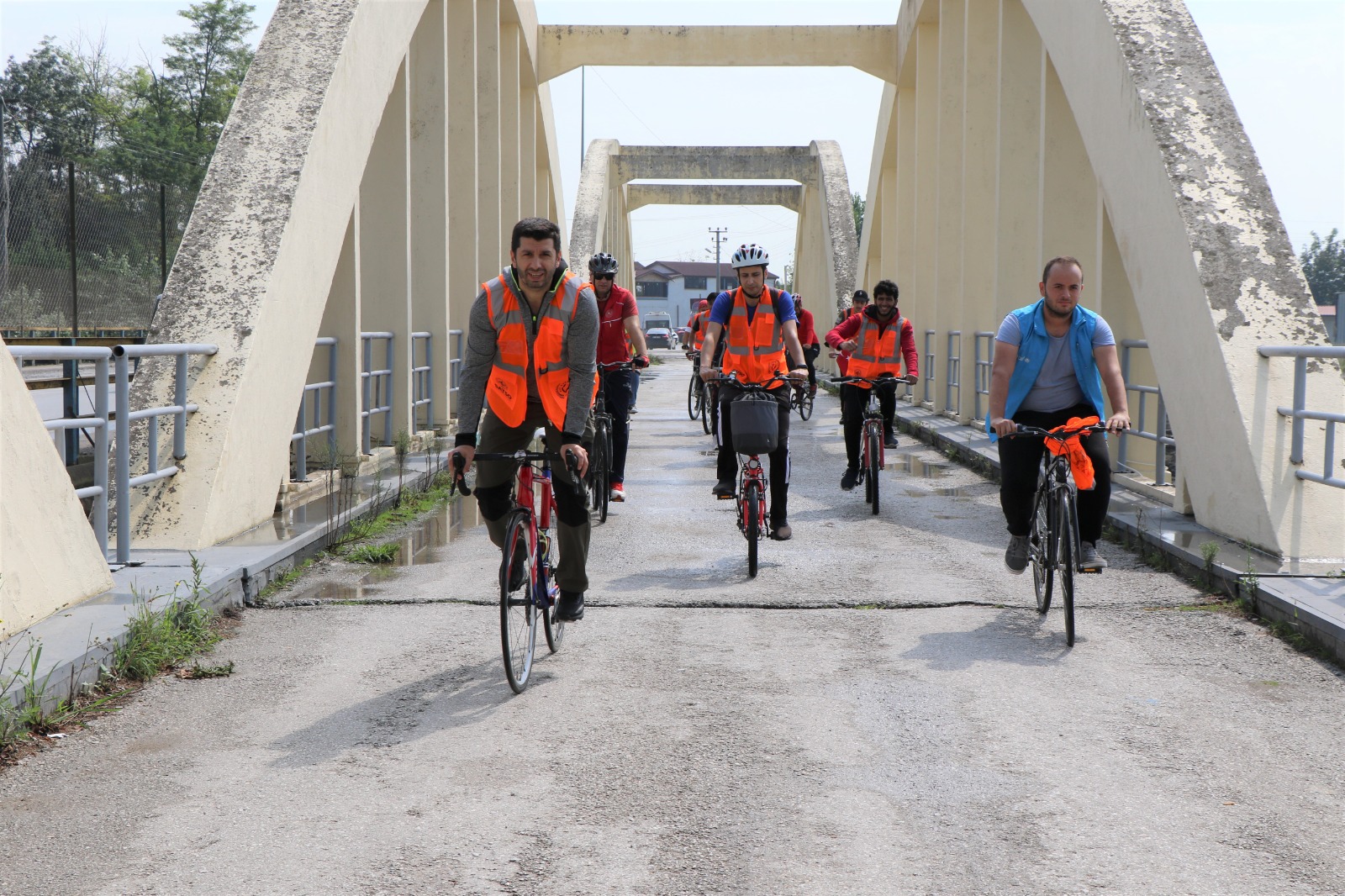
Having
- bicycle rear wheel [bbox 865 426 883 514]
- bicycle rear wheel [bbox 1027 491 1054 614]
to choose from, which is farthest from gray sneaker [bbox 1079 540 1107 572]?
bicycle rear wheel [bbox 865 426 883 514]

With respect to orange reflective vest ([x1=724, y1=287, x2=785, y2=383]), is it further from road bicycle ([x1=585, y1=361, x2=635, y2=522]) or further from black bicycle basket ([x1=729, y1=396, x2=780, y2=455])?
road bicycle ([x1=585, y1=361, x2=635, y2=522])

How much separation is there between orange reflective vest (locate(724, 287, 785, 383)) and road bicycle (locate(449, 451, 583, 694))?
3296mm

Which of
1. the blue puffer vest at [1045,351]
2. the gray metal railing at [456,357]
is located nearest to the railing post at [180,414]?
the blue puffer vest at [1045,351]

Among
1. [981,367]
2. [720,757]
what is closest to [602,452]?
[720,757]

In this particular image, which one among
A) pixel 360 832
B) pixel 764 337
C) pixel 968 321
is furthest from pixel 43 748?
pixel 968 321

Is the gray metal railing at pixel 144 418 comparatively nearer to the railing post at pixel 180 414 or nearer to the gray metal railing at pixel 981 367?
the railing post at pixel 180 414

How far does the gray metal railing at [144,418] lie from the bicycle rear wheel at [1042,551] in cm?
432

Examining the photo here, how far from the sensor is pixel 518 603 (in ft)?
17.1

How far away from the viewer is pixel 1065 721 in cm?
470

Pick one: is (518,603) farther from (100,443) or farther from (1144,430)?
(1144,430)

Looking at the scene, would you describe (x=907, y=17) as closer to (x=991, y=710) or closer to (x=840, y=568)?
(x=840, y=568)

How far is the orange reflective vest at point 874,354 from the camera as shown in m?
11.3

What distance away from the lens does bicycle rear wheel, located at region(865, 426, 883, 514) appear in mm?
10250

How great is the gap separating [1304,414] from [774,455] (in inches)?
114
